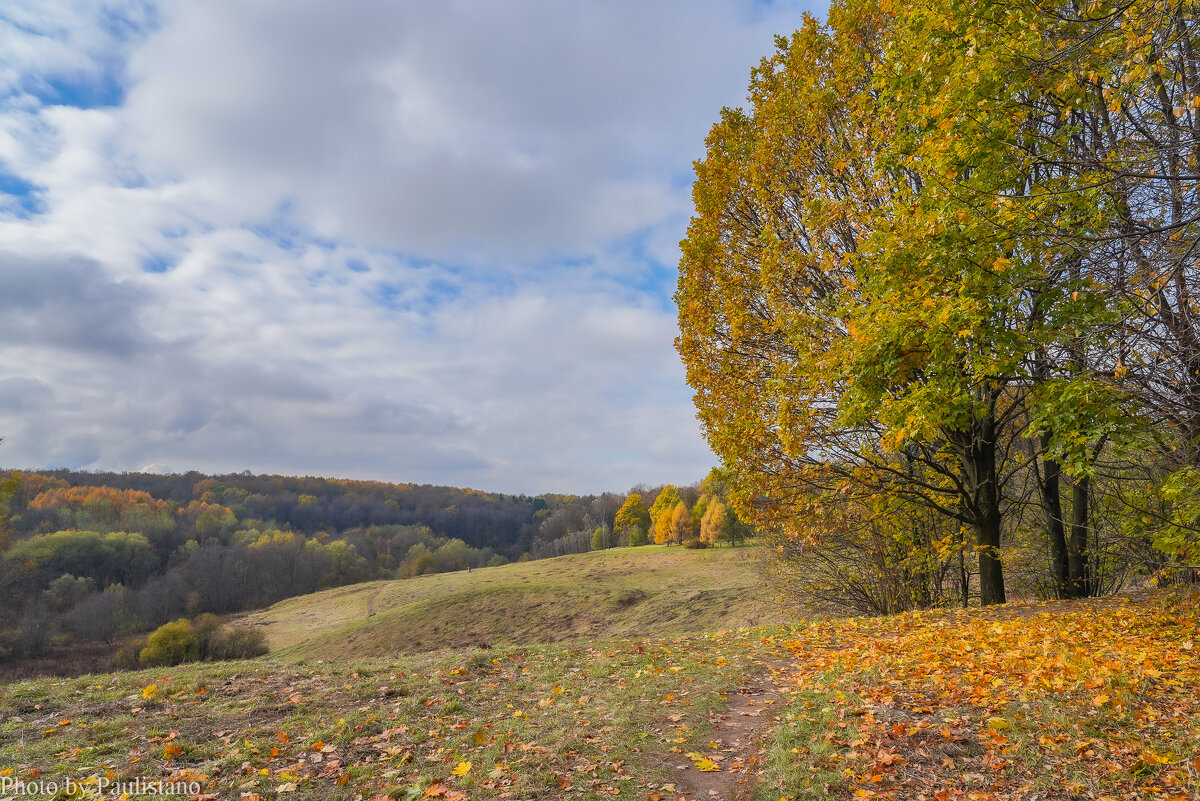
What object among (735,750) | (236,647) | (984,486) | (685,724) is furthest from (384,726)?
(236,647)

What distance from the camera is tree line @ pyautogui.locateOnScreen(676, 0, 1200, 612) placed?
250 inches

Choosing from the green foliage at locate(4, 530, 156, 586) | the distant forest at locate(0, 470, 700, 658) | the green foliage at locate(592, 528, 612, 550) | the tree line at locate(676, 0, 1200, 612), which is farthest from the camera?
the green foliage at locate(592, 528, 612, 550)

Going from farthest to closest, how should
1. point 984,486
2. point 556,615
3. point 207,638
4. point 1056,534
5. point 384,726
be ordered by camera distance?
point 207,638
point 556,615
point 1056,534
point 984,486
point 384,726

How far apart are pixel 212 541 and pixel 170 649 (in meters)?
70.8

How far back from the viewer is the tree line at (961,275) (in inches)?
250

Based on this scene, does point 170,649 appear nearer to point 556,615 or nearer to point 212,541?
point 556,615

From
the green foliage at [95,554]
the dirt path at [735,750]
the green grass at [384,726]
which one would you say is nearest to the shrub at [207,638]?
the green grass at [384,726]

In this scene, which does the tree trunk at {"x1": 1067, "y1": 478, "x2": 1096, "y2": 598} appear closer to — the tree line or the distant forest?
the tree line

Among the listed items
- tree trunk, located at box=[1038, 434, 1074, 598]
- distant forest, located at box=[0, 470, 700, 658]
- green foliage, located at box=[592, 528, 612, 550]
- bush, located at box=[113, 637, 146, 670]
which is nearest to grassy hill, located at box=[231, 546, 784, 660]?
bush, located at box=[113, 637, 146, 670]

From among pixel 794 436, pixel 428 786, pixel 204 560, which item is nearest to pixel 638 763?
pixel 428 786

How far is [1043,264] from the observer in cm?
763

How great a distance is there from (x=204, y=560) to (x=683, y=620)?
3022 inches

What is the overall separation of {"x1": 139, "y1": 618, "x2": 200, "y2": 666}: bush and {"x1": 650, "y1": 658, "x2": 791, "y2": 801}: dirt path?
32.5m

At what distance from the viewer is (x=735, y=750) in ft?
17.9
